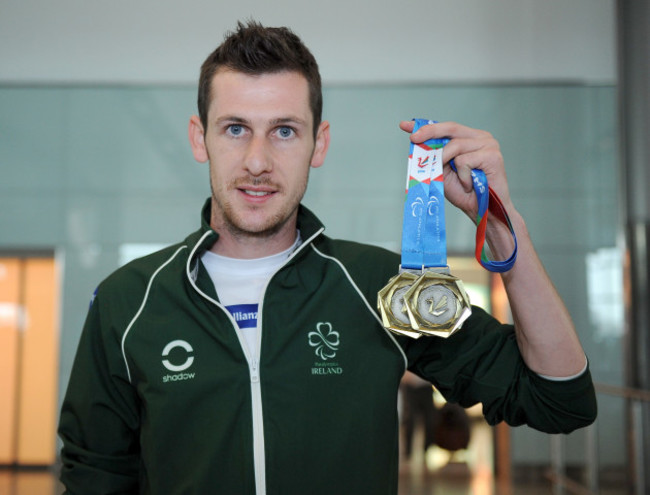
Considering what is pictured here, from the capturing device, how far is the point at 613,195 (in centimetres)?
656

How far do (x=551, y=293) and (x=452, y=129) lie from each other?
1.20 feet

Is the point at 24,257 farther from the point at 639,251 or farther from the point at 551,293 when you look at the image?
the point at 551,293

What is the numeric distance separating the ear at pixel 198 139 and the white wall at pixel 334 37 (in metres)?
5.28

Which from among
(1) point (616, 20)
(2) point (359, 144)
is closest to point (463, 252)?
(2) point (359, 144)

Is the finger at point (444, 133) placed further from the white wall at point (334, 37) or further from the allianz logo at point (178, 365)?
the white wall at point (334, 37)

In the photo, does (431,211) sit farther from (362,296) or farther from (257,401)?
(257,401)

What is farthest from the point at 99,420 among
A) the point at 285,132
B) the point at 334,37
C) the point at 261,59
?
the point at 334,37

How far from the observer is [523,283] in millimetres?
1321

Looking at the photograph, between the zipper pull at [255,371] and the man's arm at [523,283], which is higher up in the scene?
the man's arm at [523,283]

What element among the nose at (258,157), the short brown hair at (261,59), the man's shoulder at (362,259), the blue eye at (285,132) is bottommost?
the man's shoulder at (362,259)

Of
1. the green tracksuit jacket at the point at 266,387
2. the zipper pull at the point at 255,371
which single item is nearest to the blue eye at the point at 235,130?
the green tracksuit jacket at the point at 266,387

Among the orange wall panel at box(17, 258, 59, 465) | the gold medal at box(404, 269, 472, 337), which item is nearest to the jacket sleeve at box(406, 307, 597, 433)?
the gold medal at box(404, 269, 472, 337)

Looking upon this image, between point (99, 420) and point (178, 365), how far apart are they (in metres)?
0.20

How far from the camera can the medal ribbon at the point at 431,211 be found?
1.34 meters
